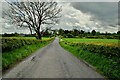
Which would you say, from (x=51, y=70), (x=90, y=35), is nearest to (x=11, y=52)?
(x=51, y=70)

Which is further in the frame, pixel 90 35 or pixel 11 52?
pixel 90 35

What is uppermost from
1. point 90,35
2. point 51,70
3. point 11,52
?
point 90,35

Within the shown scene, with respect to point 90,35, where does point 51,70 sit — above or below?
below

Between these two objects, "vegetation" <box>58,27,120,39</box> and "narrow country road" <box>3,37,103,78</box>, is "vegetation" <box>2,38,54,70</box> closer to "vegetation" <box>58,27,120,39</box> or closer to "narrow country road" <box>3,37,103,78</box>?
"narrow country road" <box>3,37,103,78</box>

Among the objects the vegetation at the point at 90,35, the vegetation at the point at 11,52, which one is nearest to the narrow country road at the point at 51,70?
the vegetation at the point at 11,52

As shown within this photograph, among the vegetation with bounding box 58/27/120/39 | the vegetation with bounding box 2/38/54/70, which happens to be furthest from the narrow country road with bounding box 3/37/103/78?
the vegetation with bounding box 58/27/120/39

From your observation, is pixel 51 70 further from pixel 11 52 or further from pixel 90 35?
pixel 90 35

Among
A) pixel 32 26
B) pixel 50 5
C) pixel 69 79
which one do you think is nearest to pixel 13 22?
pixel 32 26

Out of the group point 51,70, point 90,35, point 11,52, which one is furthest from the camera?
point 90,35

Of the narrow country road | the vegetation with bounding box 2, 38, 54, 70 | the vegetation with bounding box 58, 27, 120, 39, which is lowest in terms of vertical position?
the narrow country road

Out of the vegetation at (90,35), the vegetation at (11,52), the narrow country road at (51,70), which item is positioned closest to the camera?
the narrow country road at (51,70)

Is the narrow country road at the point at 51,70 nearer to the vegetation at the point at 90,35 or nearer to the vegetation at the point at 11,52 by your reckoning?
the vegetation at the point at 11,52

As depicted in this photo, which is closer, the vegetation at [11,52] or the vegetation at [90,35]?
the vegetation at [11,52]

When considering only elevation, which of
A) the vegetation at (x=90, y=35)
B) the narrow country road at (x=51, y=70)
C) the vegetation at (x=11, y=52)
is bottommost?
the narrow country road at (x=51, y=70)
